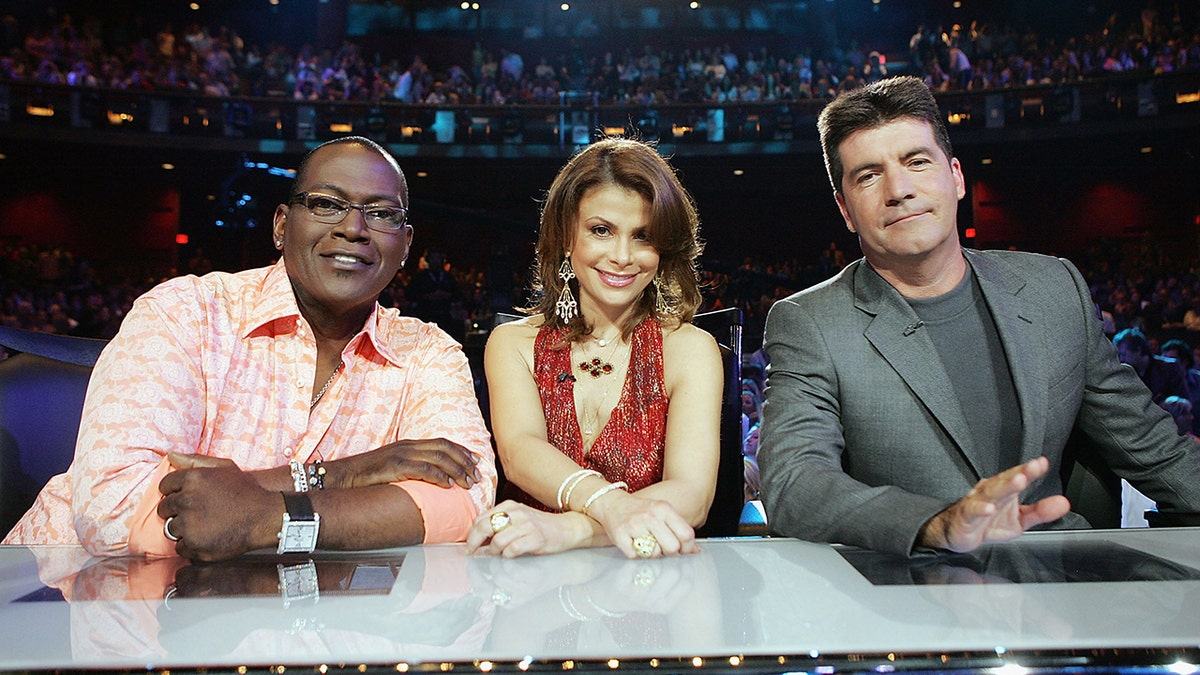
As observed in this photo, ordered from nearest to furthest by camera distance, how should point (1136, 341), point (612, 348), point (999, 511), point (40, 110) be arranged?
point (999, 511), point (612, 348), point (1136, 341), point (40, 110)

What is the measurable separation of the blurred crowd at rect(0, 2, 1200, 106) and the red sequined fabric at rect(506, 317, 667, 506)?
1060 cm

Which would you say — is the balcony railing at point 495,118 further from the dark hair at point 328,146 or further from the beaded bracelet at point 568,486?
the beaded bracelet at point 568,486

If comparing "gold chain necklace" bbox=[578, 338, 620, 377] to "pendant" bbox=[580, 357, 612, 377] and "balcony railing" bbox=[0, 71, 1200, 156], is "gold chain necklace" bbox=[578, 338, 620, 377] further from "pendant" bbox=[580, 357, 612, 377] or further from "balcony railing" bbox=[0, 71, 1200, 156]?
"balcony railing" bbox=[0, 71, 1200, 156]

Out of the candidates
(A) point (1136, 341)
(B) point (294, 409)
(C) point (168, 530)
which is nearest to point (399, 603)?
(C) point (168, 530)

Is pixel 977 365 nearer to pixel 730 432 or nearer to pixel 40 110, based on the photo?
pixel 730 432

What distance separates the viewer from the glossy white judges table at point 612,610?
60cm

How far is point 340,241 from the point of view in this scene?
1.50m

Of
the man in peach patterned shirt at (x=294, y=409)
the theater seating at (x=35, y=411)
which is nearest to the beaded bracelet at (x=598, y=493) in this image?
the man in peach patterned shirt at (x=294, y=409)

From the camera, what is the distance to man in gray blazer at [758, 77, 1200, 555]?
146 centimetres

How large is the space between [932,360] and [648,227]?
0.60 meters

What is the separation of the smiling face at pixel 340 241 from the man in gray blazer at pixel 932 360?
778mm

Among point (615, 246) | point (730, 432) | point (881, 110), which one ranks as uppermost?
point (881, 110)

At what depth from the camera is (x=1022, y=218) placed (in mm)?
12820

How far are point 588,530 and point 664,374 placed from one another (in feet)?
1.98
